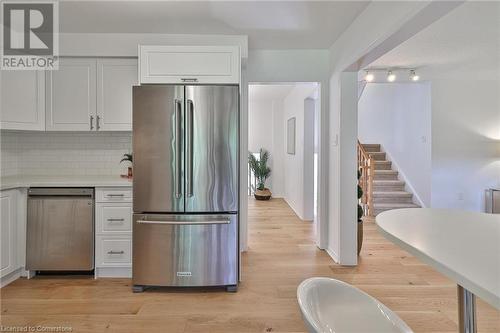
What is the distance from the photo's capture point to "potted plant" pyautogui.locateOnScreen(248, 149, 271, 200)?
7.67m

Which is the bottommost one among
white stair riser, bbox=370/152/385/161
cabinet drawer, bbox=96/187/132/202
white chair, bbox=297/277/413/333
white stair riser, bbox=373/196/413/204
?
white stair riser, bbox=373/196/413/204

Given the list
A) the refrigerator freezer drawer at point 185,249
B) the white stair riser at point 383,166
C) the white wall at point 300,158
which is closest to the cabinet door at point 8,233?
the refrigerator freezer drawer at point 185,249

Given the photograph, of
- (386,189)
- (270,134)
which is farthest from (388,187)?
(270,134)

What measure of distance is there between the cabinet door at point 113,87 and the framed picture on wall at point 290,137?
3.89 m

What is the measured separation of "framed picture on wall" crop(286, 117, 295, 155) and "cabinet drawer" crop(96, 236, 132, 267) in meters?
4.25

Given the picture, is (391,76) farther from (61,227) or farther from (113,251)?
(61,227)

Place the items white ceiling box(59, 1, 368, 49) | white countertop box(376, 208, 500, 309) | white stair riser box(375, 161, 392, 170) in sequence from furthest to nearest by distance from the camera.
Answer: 1. white stair riser box(375, 161, 392, 170)
2. white ceiling box(59, 1, 368, 49)
3. white countertop box(376, 208, 500, 309)

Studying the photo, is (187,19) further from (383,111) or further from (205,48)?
(383,111)

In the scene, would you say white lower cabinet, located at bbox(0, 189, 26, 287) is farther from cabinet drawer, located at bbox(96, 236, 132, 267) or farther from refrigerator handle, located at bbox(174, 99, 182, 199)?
refrigerator handle, located at bbox(174, 99, 182, 199)

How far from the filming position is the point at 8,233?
110 inches

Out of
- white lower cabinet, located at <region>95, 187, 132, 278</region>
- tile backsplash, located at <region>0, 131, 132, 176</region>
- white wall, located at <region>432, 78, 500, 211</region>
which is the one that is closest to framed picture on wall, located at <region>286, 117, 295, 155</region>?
white wall, located at <region>432, 78, 500, 211</region>

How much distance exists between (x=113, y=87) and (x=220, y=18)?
4.26 feet

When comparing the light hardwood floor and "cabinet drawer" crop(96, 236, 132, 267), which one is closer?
the light hardwood floor

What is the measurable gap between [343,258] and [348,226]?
35cm
